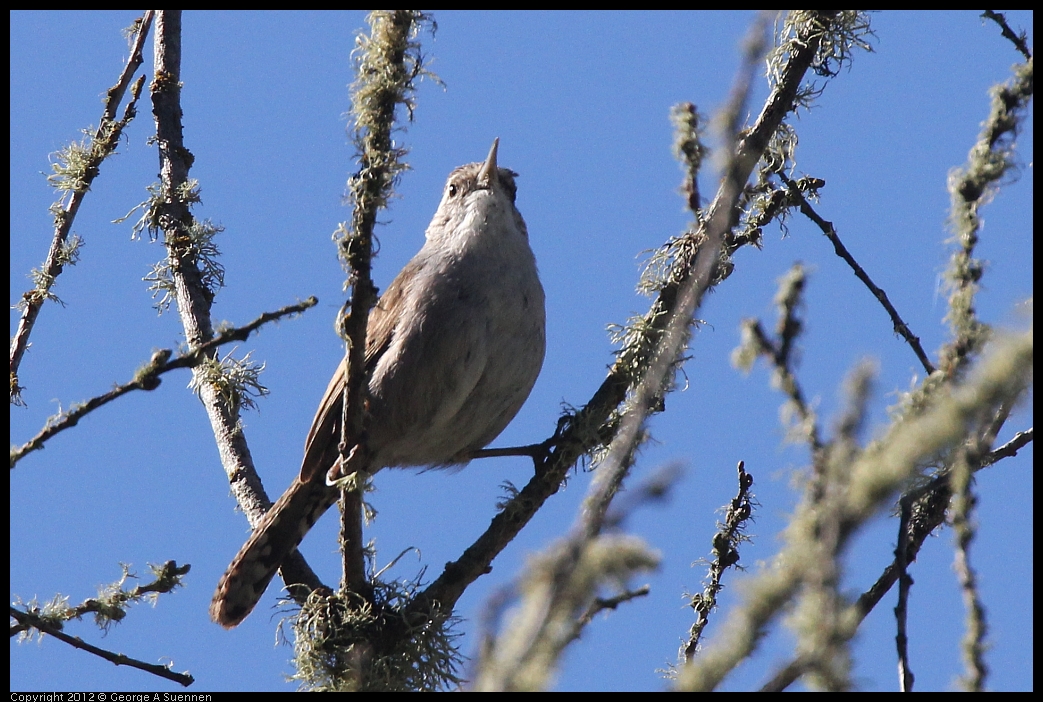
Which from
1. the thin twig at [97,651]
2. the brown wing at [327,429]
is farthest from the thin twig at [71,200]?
the brown wing at [327,429]

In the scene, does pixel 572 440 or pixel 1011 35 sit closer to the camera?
pixel 1011 35

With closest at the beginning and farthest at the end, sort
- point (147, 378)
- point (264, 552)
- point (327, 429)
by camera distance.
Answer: point (147, 378)
point (264, 552)
point (327, 429)

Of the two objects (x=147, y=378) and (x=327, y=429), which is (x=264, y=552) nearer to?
(x=327, y=429)

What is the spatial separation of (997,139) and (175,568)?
8.64 feet

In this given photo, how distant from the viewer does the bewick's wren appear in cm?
471

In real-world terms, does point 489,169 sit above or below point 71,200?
above

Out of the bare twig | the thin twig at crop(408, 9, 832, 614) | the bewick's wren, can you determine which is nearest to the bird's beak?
the bewick's wren

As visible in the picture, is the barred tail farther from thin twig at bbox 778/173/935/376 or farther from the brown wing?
thin twig at bbox 778/173/935/376

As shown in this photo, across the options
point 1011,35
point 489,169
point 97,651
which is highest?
point 489,169

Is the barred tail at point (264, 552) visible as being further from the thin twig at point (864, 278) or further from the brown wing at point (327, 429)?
the thin twig at point (864, 278)

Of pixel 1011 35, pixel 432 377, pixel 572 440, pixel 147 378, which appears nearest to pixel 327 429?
pixel 432 377

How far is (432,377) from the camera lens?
5039 mm

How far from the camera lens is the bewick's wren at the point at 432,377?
4.71 m

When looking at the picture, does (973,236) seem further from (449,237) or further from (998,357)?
(449,237)
